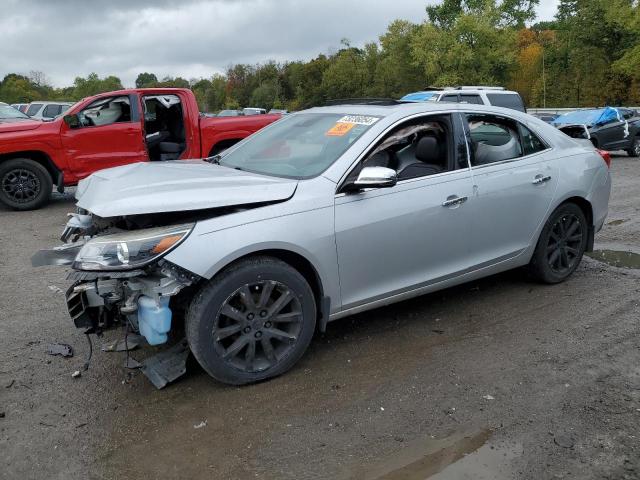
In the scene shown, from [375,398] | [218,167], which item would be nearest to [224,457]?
[375,398]

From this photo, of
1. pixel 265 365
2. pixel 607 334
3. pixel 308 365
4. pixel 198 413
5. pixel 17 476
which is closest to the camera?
pixel 17 476

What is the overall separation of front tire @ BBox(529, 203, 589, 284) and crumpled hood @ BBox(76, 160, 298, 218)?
2.54 meters

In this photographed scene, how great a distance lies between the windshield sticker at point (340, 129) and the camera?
419 centimetres

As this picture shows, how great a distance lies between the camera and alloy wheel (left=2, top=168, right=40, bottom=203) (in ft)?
31.4

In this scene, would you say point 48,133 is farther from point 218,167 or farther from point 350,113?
point 350,113

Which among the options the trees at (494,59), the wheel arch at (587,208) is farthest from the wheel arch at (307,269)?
the trees at (494,59)

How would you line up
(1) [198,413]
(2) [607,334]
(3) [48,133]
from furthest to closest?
(3) [48,133], (2) [607,334], (1) [198,413]

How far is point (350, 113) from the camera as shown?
4449 mm

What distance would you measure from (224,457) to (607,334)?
116 inches

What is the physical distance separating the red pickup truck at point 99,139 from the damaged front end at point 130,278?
21.7 ft

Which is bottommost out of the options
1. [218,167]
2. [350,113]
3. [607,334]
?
[607,334]

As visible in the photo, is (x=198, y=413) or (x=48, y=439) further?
(x=198, y=413)

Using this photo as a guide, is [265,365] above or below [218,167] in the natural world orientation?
below

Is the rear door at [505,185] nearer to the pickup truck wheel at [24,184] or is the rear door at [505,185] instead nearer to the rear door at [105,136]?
the rear door at [105,136]
